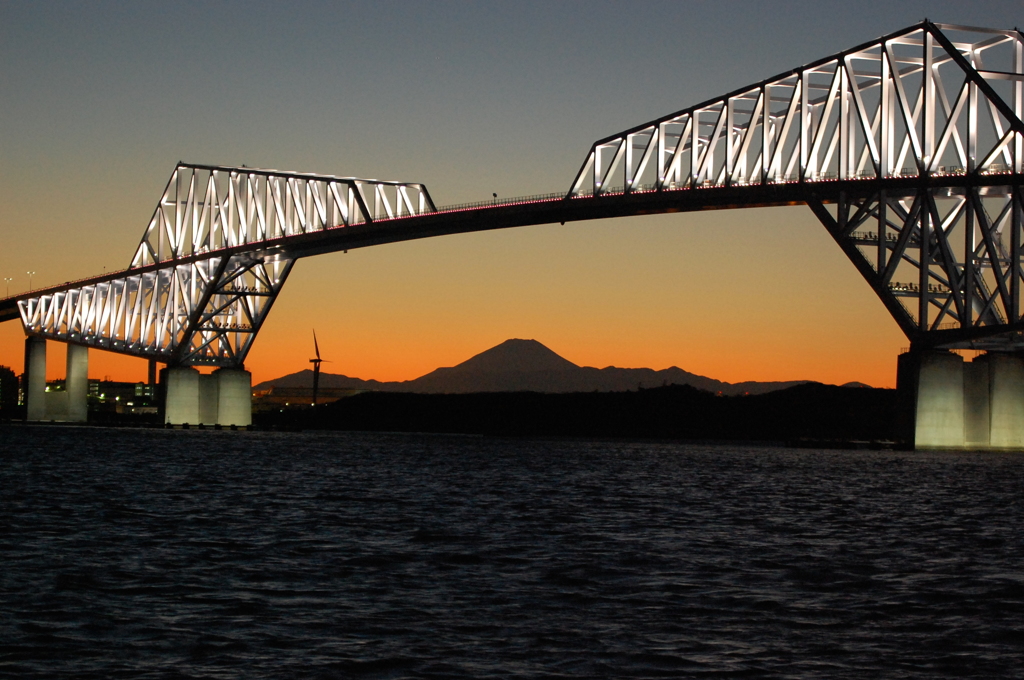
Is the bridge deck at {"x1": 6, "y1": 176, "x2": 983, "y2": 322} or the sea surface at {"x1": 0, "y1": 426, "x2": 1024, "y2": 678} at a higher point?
the bridge deck at {"x1": 6, "y1": 176, "x2": 983, "y2": 322}

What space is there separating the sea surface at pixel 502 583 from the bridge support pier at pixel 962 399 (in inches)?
1235

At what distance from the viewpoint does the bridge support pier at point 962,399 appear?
241 feet

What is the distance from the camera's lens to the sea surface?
588 inches

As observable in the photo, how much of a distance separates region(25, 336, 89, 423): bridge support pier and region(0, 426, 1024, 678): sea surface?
338 ft

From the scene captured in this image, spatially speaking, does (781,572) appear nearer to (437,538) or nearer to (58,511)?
(437,538)

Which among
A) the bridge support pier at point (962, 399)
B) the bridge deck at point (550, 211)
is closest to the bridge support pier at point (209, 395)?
the bridge deck at point (550, 211)

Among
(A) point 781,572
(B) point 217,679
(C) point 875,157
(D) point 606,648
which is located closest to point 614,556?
(A) point 781,572

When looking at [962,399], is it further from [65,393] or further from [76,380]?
[65,393]

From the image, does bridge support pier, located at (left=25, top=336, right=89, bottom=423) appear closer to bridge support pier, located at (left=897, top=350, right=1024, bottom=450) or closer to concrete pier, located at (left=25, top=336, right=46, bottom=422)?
concrete pier, located at (left=25, top=336, right=46, bottom=422)

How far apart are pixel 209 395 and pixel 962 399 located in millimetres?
70721

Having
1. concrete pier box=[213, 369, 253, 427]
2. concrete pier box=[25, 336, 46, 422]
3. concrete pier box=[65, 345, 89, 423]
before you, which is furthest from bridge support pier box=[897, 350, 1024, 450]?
concrete pier box=[25, 336, 46, 422]

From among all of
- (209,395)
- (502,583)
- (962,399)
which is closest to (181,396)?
(209,395)

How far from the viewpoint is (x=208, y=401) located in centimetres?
12269

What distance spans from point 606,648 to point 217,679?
4.44 m
